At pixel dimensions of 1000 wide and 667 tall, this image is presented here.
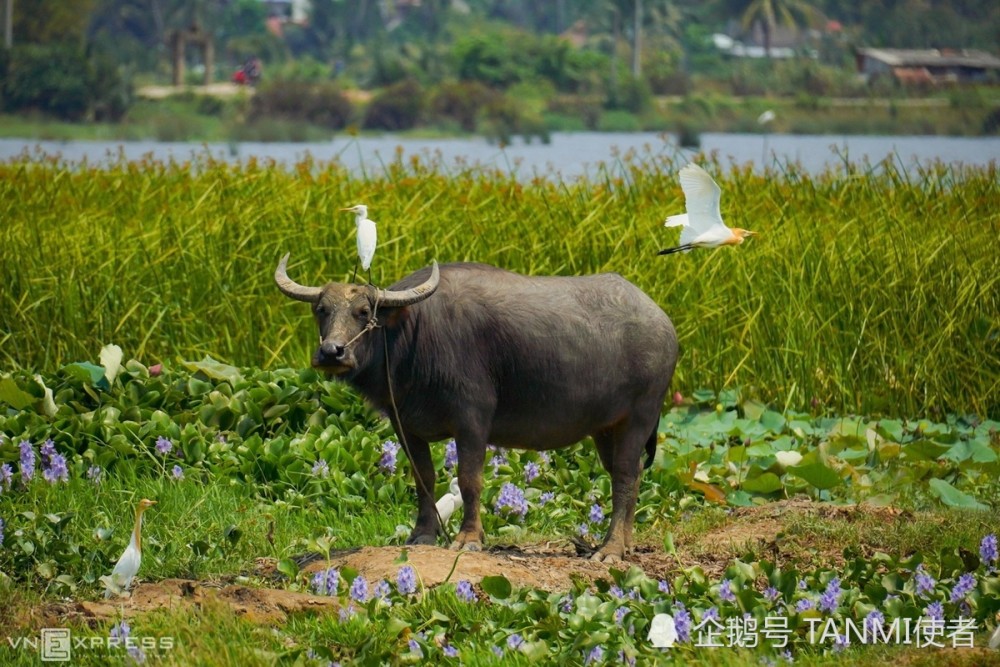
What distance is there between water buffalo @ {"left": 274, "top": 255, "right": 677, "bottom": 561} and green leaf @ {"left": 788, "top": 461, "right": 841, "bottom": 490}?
3.57 ft

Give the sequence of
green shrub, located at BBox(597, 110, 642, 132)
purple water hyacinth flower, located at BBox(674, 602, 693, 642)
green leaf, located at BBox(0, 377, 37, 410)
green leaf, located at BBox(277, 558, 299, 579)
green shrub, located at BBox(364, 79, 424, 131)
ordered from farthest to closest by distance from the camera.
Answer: green shrub, located at BBox(597, 110, 642, 132) → green shrub, located at BBox(364, 79, 424, 131) → green leaf, located at BBox(0, 377, 37, 410) → green leaf, located at BBox(277, 558, 299, 579) → purple water hyacinth flower, located at BBox(674, 602, 693, 642)

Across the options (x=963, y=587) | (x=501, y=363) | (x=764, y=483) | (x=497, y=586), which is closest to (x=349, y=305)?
(x=501, y=363)

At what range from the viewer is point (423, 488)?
513 cm

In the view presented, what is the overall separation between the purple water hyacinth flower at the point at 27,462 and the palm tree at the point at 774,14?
4663 cm

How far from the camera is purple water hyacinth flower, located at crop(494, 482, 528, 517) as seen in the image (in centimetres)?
580

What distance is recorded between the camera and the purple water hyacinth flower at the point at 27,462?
605 cm

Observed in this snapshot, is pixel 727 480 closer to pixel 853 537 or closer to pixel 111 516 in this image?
pixel 853 537

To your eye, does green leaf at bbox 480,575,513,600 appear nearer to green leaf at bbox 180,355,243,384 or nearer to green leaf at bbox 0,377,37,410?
green leaf at bbox 180,355,243,384

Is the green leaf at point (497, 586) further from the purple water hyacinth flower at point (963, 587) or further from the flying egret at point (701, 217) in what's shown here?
the purple water hyacinth flower at point (963, 587)

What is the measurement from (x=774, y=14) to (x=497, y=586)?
4938cm

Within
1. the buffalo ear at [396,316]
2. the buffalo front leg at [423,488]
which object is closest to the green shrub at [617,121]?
the buffalo front leg at [423,488]

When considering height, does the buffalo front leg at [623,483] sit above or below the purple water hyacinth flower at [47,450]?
above

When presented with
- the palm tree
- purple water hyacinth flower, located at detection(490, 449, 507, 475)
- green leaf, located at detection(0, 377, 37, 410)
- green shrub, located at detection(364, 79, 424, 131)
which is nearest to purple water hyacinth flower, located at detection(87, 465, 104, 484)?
green leaf, located at detection(0, 377, 37, 410)

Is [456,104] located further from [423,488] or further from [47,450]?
[423,488]
